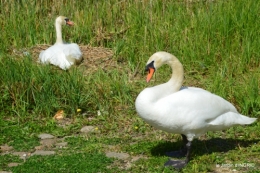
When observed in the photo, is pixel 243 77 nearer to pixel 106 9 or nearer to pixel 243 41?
pixel 243 41

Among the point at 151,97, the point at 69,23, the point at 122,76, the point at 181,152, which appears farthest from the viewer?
the point at 69,23

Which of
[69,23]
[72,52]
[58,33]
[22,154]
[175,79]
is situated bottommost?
[22,154]

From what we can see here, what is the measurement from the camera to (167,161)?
18.4 ft

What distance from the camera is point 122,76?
7.96 meters

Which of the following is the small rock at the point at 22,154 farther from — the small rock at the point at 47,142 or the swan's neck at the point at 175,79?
the swan's neck at the point at 175,79

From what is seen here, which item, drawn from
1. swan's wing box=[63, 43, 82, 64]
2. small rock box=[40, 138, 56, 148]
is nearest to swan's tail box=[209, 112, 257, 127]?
small rock box=[40, 138, 56, 148]

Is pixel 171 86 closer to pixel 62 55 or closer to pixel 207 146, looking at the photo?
pixel 207 146

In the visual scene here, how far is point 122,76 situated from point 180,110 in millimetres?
2670

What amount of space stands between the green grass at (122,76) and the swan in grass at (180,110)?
341 millimetres

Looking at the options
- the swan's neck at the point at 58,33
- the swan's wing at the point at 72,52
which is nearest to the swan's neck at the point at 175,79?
the swan's wing at the point at 72,52

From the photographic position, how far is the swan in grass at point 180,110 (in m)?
5.31

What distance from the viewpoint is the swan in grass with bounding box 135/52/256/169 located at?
17.4 feet

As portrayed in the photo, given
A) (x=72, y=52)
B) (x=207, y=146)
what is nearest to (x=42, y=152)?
(x=207, y=146)

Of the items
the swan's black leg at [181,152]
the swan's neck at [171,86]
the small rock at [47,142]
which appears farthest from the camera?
the small rock at [47,142]
